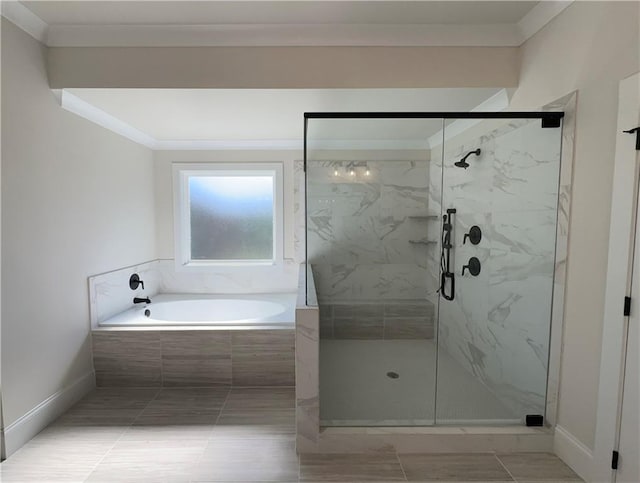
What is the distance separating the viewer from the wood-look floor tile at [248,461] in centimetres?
171

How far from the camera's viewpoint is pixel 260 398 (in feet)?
8.09

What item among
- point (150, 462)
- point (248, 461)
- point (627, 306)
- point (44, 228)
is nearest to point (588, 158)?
point (627, 306)

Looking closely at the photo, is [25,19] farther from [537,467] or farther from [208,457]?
[537,467]

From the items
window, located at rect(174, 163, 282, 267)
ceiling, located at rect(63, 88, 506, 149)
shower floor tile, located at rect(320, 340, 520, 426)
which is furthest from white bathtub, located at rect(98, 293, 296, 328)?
ceiling, located at rect(63, 88, 506, 149)

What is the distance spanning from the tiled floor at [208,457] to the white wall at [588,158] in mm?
470

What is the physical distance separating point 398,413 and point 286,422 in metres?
0.75

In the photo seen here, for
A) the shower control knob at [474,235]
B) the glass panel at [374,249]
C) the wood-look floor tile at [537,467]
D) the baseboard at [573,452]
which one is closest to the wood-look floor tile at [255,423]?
the glass panel at [374,249]

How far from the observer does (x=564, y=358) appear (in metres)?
1.79

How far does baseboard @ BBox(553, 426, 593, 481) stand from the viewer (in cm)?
165

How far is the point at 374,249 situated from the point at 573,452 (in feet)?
6.68

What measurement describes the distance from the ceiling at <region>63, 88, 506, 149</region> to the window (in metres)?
0.69

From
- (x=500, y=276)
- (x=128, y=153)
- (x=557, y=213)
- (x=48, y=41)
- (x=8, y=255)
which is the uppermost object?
(x=48, y=41)

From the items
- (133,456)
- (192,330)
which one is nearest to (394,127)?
(192,330)

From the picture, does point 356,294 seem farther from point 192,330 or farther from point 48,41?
point 48,41
